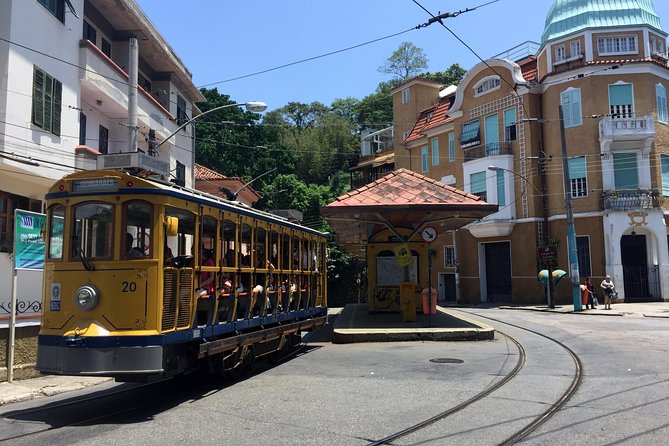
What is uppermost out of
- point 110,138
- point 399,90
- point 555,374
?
point 399,90

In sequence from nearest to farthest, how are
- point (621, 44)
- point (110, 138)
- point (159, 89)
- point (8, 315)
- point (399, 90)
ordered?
point (8, 315) < point (110, 138) < point (159, 89) < point (621, 44) < point (399, 90)

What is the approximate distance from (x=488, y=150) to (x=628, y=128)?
315 inches

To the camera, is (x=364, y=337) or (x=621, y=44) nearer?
(x=364, y=337)

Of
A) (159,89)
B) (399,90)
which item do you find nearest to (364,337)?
(159,89)

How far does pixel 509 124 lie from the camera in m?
33.5

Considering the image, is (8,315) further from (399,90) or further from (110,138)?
(399,90)

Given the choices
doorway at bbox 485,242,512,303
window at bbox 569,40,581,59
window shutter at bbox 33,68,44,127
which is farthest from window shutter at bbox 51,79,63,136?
window at bbox 569,40,581,59

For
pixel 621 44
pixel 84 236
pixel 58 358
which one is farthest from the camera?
pixel 621 44

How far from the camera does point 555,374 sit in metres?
9.56

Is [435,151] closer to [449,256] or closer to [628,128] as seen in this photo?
[449,256]

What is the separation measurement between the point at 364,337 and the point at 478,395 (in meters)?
6.44

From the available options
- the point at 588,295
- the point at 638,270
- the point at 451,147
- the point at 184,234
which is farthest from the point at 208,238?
the point at 451,147

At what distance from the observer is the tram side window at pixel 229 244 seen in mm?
9277

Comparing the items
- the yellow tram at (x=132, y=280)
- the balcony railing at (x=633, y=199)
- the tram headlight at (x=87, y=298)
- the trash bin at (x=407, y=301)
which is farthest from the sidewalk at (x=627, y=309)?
the tram headlight at (x=87, y=298)
